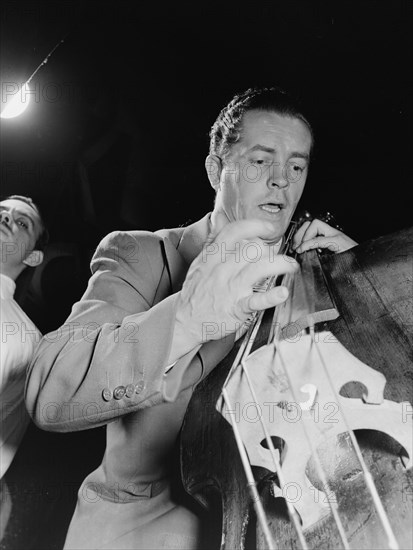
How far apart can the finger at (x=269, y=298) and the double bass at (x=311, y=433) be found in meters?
0.06

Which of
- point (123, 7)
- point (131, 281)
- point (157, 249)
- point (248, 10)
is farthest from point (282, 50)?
point (131, 281)

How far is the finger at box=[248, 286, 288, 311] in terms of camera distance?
1.73 feet

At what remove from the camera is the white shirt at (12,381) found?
4.82ft

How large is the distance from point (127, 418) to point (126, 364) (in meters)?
0.38

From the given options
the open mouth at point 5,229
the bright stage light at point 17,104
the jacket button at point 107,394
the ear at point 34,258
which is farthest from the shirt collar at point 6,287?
the jacket button at point 107,394

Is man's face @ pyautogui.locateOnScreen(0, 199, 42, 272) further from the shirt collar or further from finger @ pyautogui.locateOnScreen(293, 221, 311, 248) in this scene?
finger @ pyautogui.locateOnScreen(293, 221, 311, 248)

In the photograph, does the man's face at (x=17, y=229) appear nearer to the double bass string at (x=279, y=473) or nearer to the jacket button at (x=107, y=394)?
the jacket button at (x=107, y=394)

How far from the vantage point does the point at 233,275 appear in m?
0.56

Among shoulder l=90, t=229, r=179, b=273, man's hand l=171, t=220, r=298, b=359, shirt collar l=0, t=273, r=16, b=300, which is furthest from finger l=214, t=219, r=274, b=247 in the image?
shirt collar l=0, t=273, r=16, b=300

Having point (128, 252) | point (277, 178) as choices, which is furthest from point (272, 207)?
point (128, 252)

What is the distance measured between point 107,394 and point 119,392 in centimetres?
2

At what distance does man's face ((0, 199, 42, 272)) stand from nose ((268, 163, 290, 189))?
118 cm

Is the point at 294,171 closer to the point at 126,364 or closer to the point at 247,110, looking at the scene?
the point at 247,110

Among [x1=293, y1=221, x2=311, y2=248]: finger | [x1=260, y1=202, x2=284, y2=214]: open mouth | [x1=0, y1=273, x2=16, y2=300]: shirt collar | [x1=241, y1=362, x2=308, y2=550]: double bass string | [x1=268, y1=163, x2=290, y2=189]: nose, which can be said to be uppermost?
[x1=268, y1=163, x2=290, y2=189]: nose
